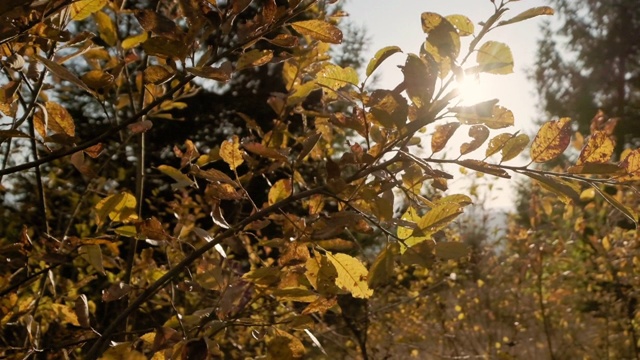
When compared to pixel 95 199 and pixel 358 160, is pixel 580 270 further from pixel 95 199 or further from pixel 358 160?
pixel 358 160

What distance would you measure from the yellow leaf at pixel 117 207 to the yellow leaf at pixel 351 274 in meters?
0.35

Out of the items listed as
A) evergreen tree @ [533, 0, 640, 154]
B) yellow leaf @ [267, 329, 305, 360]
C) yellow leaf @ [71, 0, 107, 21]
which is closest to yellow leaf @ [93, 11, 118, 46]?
yellow leaf @ [71, 0, 107, 21]

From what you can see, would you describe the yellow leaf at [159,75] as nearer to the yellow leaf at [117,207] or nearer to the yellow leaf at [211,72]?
the yellow leaf at [211,72]

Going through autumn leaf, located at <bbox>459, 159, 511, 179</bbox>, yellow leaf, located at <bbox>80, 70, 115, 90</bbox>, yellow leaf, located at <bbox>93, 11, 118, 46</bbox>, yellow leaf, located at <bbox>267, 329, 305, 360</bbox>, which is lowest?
yellow leaf, located at <bbox>267, 329, 305, 360</bbox>

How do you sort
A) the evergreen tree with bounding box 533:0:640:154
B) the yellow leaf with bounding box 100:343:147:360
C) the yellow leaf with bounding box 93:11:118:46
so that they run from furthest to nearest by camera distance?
1. the evergreen tree with bounding box 533:0:640:154
2. the yellow leaf with bounding box 93:11:118:46
3. the yellow leaf with bounding box 100:343:147:360

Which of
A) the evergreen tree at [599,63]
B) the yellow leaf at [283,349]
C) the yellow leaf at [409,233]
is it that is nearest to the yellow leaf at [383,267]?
the yellow leaf at [409,233]

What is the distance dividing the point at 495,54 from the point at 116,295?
63 centimetres

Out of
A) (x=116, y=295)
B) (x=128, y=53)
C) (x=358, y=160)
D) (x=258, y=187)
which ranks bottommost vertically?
(x=116, y=295)

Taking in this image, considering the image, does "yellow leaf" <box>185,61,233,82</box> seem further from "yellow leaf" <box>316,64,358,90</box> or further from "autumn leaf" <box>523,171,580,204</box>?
"autumn leaf" <box>523,171,580,204</box>

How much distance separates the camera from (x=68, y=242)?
1.00 m

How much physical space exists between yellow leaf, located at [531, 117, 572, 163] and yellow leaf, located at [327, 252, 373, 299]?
0.95 ft

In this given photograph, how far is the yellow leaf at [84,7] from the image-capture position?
0.84 m

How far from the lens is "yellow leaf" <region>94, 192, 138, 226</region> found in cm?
90

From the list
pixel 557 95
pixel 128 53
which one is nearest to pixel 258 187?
pixel 128 53
